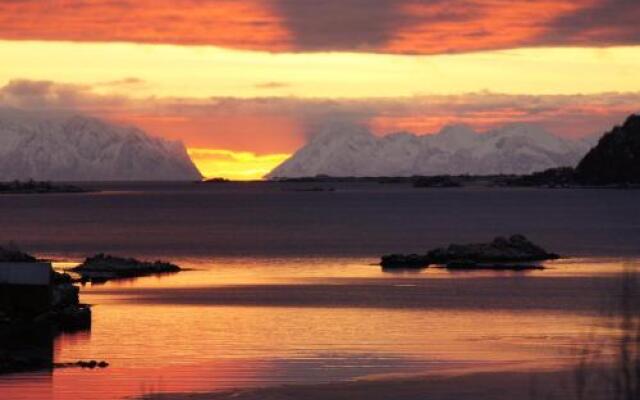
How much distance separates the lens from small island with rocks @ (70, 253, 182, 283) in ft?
269

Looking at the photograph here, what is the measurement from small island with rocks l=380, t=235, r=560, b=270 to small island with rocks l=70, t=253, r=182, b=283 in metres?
17.7

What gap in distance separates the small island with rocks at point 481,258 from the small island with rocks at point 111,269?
17.7m

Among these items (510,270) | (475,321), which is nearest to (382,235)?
(510,270)

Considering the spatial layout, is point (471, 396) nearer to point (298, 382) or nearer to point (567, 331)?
point (298, 382)

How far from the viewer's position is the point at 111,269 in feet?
277

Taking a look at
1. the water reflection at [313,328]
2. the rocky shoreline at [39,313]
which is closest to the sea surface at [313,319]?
the water reflection at [313,328]

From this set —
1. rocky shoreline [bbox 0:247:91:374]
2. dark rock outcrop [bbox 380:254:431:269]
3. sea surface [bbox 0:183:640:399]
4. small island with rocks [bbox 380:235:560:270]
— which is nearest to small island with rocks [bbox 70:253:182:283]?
sea surface [bbox 0:183:640:399]

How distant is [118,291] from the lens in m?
74.1

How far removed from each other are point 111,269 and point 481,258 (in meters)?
26.9

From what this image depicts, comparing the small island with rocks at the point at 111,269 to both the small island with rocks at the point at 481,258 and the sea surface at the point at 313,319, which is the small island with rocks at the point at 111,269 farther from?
the small island with rocks at the point at 481,258

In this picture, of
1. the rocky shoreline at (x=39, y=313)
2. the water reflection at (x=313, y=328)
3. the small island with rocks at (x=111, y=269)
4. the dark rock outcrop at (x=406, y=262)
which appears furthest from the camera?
the dark rock outcrop at (x=406, y=262)

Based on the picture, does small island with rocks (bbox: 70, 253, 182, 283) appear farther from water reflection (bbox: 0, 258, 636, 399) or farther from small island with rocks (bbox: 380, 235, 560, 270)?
small island with rocks (bbox: 380, 235, 560, 270)

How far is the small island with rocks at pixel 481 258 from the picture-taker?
93188 mm

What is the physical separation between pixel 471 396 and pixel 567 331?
19376 millimetres
